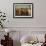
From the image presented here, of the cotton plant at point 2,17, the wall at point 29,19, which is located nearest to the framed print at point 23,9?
the wall at point 29,19

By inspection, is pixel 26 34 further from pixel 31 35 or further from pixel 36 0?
pixel 36 0

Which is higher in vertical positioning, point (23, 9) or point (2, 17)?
point (23, 9)

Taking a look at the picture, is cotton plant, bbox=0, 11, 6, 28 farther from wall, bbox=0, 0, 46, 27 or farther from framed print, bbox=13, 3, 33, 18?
framed print, bbox=13, 3, 33, 18

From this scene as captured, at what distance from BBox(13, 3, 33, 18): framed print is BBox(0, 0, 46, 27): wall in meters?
0.09

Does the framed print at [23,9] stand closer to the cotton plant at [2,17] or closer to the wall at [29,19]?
the wall at [29,19]

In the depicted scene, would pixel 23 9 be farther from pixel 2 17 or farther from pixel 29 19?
pixel 2 17

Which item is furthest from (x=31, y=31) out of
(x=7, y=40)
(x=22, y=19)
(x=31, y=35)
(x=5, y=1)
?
(x=5, y=1)

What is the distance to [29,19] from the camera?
15.3 ft

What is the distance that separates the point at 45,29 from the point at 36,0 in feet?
3.11

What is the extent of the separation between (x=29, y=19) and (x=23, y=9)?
368 mm

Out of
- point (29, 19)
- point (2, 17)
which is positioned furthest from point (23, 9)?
point (2, 17)

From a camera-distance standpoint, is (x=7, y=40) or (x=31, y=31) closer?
(x=7, y=40)

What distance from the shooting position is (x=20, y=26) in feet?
15.3

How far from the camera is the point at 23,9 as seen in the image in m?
4.68
